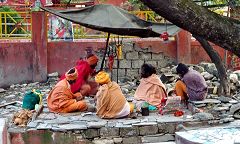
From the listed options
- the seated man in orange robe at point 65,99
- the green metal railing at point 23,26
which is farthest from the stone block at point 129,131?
the green metal railing at point 23,26

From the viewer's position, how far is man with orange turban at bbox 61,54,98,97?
1072 centimetres

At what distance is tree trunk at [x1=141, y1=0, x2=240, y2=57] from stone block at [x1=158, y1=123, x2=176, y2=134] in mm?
4456

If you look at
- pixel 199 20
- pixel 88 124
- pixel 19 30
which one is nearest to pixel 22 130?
pixel 88 124

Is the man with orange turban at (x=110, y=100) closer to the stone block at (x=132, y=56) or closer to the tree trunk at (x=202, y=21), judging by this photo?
the tree trunk at (x=202, y=21)

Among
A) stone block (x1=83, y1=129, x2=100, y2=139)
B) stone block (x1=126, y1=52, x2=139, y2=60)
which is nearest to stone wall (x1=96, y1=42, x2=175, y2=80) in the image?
stone block (x1=126, y1=52, x2=139, y2=60)

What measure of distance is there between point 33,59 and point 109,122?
6.00 metres

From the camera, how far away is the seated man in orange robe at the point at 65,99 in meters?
9.80

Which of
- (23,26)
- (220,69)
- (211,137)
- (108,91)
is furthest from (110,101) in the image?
(23,26)

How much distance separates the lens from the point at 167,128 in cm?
930

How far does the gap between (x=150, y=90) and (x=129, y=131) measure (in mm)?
1689

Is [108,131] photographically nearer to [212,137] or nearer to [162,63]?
[212,137]

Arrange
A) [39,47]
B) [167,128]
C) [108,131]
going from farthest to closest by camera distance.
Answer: [39,47] → [167,128] → [108,131]

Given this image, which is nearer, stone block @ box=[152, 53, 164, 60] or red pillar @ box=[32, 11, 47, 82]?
red pillar @ box=[32, 11, 47, 82]

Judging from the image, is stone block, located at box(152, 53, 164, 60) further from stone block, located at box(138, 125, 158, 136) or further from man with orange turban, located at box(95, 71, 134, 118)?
stone block, located at box(138, 125, 158, 136)
